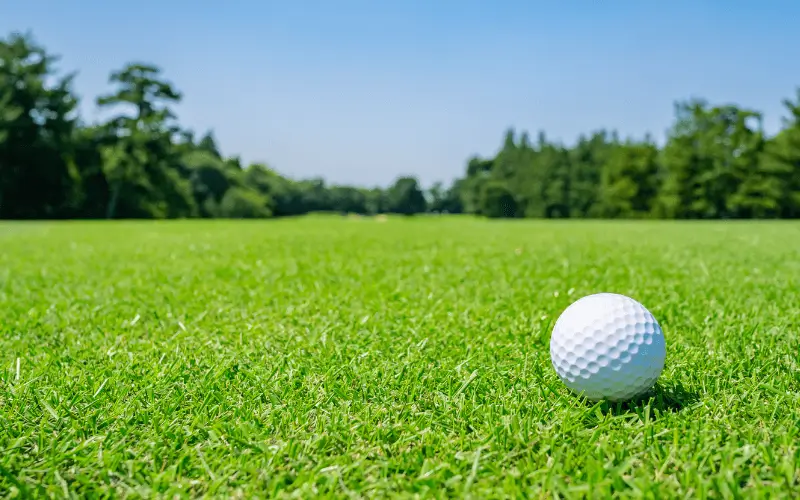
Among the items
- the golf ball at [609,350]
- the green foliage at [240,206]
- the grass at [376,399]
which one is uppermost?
the green foliage at [240,206]

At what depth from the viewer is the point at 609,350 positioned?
6.44ft

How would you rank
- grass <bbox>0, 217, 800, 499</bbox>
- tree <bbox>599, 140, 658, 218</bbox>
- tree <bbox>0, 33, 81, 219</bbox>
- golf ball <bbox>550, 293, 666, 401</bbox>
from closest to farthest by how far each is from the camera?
grass <bbox>0, 217, 800, 499</bbox> < golf ball <bbox>550, 293, 666, 401</bbox> < tree <bbox>0, 33, 81, 219</bbox> < tree <bbox>599, 140, 658, 218</bbox>

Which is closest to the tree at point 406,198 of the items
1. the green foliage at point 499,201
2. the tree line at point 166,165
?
the green foliage at point 499,201

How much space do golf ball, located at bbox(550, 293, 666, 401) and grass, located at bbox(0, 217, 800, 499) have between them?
2.8 inches

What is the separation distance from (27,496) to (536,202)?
5517cm

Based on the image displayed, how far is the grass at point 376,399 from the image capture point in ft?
4.75

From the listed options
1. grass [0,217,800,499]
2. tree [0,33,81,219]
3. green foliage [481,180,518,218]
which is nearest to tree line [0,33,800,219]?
tree [0,33,81,219]

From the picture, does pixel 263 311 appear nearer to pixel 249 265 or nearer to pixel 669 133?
pixel 249 265

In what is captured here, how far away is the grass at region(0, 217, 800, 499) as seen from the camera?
1.45 meters

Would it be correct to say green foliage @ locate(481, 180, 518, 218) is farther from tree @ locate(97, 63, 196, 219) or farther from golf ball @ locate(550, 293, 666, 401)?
golf ball @ locate(550, 293, 666, 401)

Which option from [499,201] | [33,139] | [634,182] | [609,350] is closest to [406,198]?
[499,201]

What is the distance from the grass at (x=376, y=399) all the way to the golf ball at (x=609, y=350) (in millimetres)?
72

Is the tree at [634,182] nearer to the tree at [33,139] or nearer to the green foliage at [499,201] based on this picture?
the green foliage at [499,201]

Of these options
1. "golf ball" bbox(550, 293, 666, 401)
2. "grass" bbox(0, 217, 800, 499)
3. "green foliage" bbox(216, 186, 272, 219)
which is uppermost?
"green foliage" bbox(216, 186, 272, 219)
